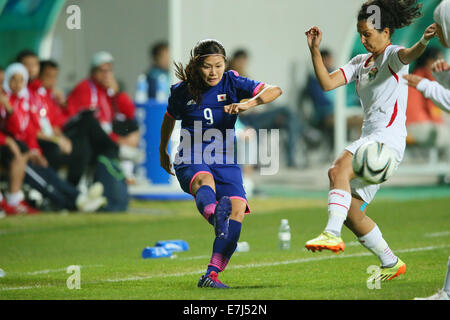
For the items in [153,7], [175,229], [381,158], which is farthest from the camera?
[153,7]

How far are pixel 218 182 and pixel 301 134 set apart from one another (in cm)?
1582

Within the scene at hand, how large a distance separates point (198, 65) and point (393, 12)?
157 centimetres

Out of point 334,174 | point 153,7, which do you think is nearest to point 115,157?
point 153,7

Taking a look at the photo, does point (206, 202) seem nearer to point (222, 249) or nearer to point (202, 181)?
point (202, 181)

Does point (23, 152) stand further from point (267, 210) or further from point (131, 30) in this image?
point (131, 30)

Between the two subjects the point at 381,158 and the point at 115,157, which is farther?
the point at 115,157

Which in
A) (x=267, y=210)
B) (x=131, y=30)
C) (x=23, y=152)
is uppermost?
(x=131, y=30)

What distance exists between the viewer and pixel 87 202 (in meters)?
14.6

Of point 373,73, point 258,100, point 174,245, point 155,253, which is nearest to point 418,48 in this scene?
point 373,73

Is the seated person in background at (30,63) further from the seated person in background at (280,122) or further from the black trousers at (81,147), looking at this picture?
the seated person in background at (280,122)

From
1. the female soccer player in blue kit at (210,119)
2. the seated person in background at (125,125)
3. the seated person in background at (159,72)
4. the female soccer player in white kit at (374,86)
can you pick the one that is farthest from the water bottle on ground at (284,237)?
the seated person in background at (159,72)

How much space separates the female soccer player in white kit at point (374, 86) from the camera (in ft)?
23.2

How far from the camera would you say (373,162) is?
6777 mm

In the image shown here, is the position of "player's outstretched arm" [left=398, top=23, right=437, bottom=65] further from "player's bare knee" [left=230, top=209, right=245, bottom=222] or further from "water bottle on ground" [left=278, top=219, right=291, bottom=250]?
"water bottle on ground" [left=278, top=219, right=291, bottom=250]
